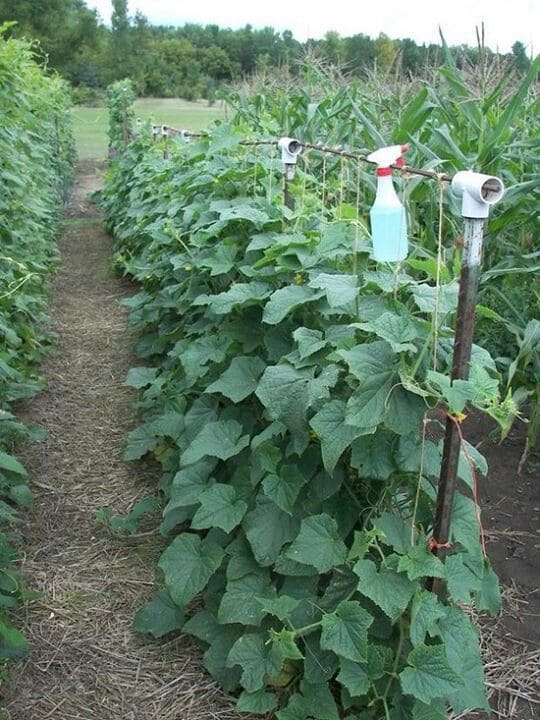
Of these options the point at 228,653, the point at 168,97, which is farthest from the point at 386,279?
the point at 168,97

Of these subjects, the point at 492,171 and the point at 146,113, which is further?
the point at 146,113

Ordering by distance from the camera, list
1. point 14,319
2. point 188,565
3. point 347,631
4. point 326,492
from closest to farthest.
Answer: point 347,631 → point 326,492 → point 188,565 → point 14,319

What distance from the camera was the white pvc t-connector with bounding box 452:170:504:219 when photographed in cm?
158

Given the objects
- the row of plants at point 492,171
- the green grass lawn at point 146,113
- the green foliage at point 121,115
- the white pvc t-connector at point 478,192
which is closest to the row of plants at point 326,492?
the white pvc t-connector at point 478,192

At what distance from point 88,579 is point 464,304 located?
67.6 inches

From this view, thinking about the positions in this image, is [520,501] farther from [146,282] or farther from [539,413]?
[146,282]

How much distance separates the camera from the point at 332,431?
1791 mm

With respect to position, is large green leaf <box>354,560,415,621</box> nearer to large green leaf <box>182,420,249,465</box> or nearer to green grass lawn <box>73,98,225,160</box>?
large green leaf <box>182,420,249,465</box>

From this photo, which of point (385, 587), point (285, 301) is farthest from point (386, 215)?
point (385, 587)

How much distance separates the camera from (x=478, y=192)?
5.19ft

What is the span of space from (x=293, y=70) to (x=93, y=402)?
9.01 m

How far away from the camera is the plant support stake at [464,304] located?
1598 mm

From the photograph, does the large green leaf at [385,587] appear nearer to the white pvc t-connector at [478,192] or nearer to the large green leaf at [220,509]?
the large green leaf at [220,509]

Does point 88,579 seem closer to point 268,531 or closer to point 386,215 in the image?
point 268,531
